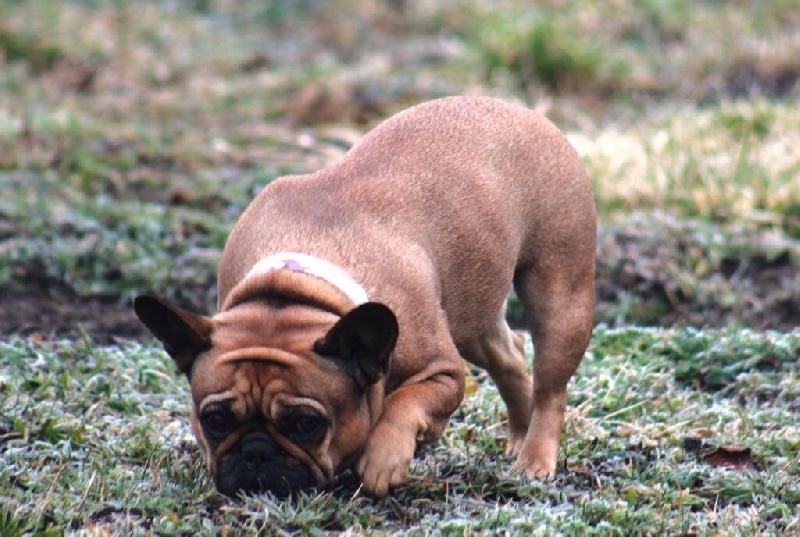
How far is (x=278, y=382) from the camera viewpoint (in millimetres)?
4398

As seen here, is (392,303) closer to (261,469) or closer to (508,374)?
(261,469)

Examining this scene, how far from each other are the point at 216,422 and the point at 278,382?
11.9 inches

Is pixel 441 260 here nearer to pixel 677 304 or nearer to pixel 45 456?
pixel 45 456

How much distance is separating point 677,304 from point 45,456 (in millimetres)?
4593

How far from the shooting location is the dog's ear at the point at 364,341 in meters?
4.37

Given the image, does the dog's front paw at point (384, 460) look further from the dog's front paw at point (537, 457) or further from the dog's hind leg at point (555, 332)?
the dog's hind leg at point (555, 332)

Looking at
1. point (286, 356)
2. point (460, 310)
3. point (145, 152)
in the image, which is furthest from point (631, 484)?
point (145, 152)

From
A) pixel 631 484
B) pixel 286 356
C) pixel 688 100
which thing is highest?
pixel 286 356

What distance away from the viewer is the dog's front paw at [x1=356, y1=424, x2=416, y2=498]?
4.67m

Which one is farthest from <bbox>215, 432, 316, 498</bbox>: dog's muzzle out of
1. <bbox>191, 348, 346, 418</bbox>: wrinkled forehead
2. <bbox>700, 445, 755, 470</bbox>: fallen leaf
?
<bbox>700, 445, 755, 470</bbox>: fallen leaf

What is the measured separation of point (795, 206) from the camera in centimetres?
965

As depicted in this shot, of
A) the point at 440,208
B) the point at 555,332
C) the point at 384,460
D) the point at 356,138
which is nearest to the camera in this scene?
the point at 384,460

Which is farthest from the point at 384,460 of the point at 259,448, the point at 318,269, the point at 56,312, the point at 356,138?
the point at 356,138

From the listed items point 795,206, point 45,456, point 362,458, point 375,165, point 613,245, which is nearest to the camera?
point 362,458
